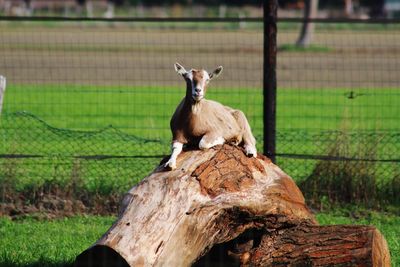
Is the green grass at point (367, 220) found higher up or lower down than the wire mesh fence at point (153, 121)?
lower down

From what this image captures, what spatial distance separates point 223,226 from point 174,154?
682mm

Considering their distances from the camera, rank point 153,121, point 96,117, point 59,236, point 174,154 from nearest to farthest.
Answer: point 174,154 < point 59,236 < point 153,121 < point 96,117

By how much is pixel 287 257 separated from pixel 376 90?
1167 cm

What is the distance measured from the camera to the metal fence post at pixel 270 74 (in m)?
10.1

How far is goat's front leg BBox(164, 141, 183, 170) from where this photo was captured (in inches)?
286

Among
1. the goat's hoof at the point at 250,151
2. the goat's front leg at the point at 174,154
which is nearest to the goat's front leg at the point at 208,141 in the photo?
the goat's front leg at the point at 174,154

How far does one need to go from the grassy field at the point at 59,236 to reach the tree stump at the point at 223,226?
1246mm

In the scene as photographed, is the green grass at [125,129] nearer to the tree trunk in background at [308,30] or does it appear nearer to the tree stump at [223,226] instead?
the tree stump at [223,226]

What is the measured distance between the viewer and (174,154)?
738 centimetres

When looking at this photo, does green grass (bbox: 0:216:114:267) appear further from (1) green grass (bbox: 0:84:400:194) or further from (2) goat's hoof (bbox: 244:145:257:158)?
(2) goat's hoof (bbox: 244:145:257:158)

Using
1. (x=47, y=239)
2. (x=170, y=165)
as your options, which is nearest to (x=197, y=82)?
(x=170, y=165)

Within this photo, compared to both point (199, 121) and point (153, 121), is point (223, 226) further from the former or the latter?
point (153, 121)

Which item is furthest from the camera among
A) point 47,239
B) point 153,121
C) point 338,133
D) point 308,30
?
point 308,30

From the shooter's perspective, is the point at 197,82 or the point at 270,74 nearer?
the point at 197,82
